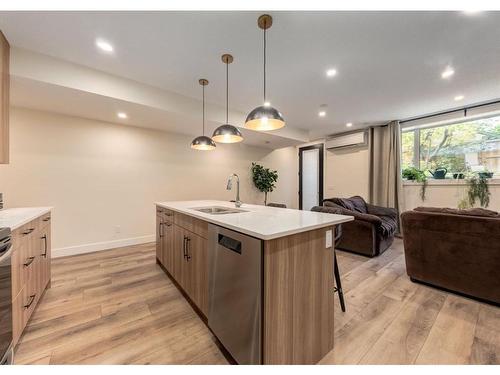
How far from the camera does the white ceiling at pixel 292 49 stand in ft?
6.02

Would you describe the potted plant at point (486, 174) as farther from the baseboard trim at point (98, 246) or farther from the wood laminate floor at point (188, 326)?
the baseboard trim at point (98, 246)

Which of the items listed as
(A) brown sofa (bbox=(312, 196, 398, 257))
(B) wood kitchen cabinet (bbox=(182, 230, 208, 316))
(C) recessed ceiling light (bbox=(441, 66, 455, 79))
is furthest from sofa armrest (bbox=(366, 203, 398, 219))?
(B) wood kitchen cabinet (bbox=(182, 230, 208, 316))

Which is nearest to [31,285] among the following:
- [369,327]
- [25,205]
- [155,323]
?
[155,323]

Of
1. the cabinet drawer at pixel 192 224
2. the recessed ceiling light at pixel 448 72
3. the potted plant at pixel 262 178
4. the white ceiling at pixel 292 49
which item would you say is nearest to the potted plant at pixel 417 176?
the white ceiling at pixel 292 49

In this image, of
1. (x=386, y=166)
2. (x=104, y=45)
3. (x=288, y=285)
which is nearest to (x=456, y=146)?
(x=386, y=166)

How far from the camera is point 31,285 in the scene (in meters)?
1.77

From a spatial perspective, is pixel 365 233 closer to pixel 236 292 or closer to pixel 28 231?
pixel 236 292

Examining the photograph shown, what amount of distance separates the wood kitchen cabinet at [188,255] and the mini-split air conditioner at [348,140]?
471cm

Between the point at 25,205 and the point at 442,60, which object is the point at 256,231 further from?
the point at 25,205

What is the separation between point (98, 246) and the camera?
3648 millimetres

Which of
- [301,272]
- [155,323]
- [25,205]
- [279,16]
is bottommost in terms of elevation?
[155,323]

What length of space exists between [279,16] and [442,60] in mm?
2068

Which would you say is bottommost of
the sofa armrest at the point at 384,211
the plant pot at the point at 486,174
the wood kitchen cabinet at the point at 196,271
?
the wood kitchen cabinet at the point at 196,271

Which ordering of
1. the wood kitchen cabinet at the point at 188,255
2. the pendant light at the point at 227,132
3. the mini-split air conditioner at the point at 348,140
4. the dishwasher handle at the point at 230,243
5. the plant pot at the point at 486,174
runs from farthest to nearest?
the mini-split air conditioner at the point at 348,140, the plant pot at the point at 486,174, the pendant light at the point at 227,132, the wood kitchen cabinet at the point at 188,255, the dishwasher handle at the point at 230,243
